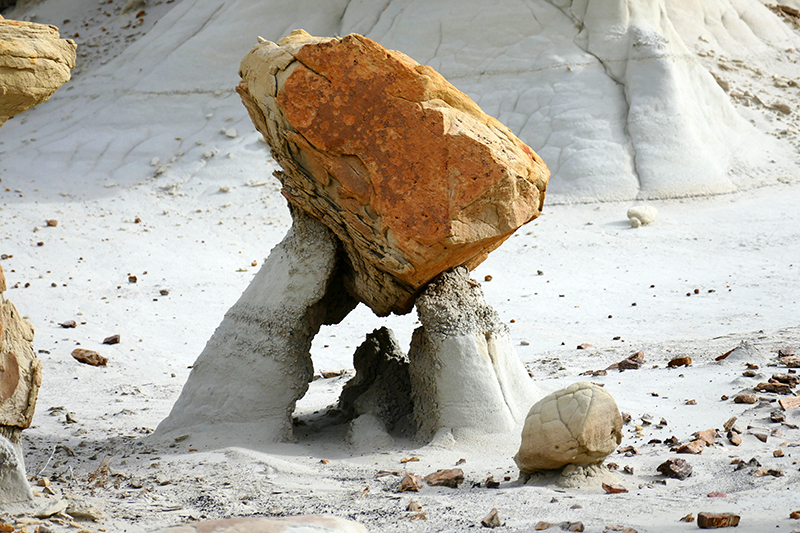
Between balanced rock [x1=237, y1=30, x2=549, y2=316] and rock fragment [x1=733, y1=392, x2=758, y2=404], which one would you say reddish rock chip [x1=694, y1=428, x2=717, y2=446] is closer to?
rock fragment [x1=733, y1=392, x2=758, y2=404]

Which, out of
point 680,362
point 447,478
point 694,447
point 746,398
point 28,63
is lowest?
point 680,362

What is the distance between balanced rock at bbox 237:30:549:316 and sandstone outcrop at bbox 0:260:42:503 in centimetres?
183

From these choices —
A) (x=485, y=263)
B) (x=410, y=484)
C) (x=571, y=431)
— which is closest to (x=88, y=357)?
(x=410, y=484)

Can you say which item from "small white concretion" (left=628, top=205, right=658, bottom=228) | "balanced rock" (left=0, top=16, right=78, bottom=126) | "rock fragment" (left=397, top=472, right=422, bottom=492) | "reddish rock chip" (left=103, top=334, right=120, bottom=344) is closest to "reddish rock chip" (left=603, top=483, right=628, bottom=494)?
"rock fragment" (left=397, top=472, right=422, bottom=492)

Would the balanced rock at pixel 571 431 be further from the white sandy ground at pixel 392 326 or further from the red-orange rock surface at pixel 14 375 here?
the red-orange rock surface at pixel 14 375

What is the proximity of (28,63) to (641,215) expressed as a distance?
9.35 m

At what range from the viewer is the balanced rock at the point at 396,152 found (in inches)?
175

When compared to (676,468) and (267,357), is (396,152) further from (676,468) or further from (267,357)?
(676,468)

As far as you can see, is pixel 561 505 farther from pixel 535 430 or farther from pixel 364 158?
pixel 364 158

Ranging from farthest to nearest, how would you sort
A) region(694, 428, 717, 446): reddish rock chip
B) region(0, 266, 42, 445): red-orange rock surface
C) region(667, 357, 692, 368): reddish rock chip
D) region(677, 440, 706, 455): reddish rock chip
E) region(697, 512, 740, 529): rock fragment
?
region(667, 357, 692, 368): reddish rock chip → region(694, 428, 717, 446): reddish rock chip → region(677, 440, 706, 455): reddish rock chip → region(0, 266, 42, 445): red-orange rock surface → region(697, 512, 740, 529): rock fragment

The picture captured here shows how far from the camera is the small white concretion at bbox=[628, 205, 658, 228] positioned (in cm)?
1116

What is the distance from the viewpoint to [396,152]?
14.7 ft

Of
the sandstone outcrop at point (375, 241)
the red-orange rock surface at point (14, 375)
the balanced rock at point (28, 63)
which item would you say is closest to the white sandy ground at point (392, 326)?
the sandstone outcrop at point (375, 241)

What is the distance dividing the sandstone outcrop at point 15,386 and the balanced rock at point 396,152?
1827 millimetres
